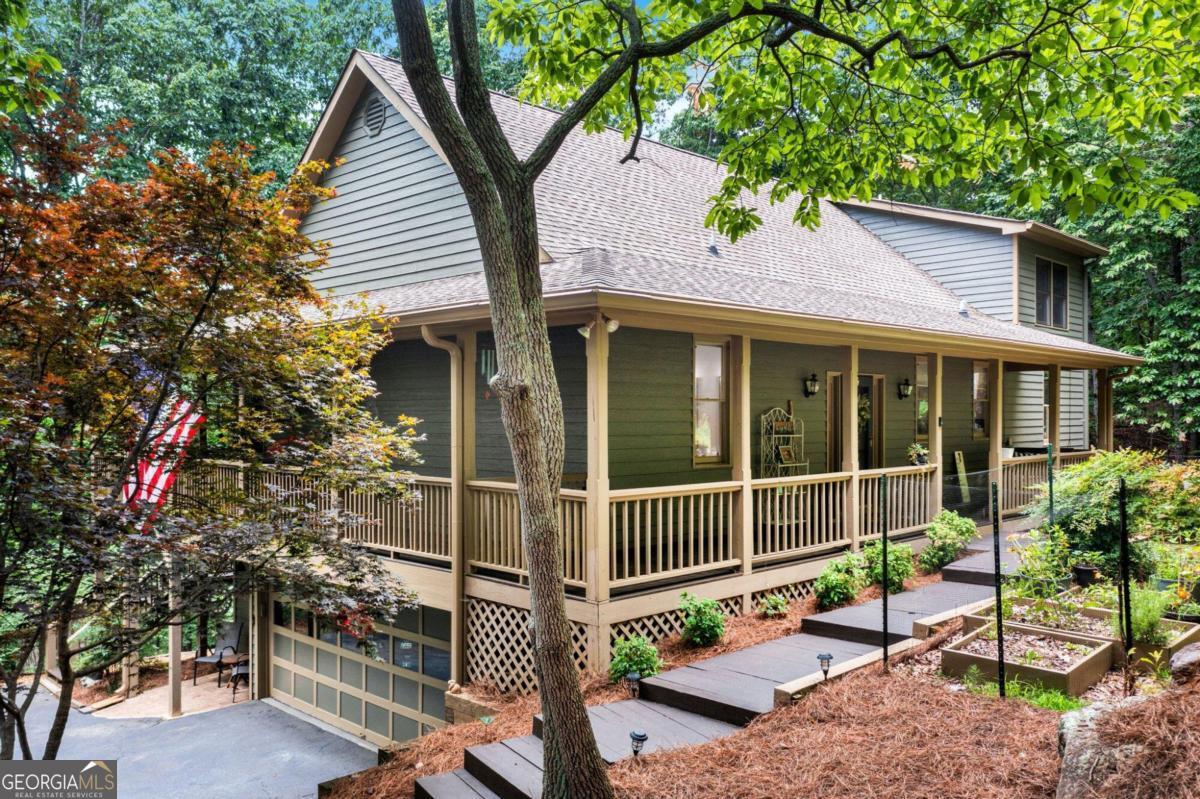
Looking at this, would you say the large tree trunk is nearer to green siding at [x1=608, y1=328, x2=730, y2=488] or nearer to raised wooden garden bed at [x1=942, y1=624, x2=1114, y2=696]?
raised wooden garden bed at [x1=942, y1=624, x2=1114, y2=696]

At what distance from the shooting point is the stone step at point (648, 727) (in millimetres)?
5270

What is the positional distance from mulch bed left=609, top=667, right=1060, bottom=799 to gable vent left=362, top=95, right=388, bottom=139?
9841 mm

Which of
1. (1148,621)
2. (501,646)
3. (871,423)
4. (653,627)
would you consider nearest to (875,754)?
(1148,621)

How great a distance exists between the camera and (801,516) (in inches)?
365

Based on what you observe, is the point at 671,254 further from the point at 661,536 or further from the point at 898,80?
the point at 898,80

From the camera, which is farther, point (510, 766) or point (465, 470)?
point (465, 470)

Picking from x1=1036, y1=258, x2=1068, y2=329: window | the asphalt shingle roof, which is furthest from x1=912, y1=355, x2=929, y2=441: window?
x1=1036, y1=258, x2=1068, y2=329: window

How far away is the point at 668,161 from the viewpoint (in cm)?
1434

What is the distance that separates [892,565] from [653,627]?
112 inches

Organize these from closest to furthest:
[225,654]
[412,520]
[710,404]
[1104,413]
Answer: [412,520] < [710,404] < [225,654] < [1104,413]

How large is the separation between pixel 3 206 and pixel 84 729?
10.8 metres

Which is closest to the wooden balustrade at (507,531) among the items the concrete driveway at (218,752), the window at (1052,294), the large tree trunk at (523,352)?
the large tree trunk at (523,352)

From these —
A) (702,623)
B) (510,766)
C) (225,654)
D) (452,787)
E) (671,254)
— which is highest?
(671,254)

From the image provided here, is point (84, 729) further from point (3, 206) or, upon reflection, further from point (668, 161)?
point (668, 161)
